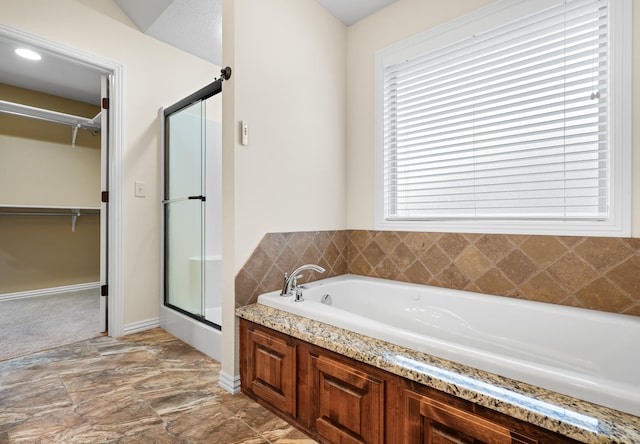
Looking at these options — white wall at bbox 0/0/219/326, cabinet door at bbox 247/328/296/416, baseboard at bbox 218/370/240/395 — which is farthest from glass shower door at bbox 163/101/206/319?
cabinet door at bbox 247/328/296/416

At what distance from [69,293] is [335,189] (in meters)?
3.85

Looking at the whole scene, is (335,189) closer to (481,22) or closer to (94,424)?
(481,22)

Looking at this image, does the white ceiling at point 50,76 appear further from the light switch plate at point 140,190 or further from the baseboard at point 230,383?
the baseboard at point 230,383

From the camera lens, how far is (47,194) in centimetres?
398

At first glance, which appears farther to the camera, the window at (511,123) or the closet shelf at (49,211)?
the closet shelf at (49,211)

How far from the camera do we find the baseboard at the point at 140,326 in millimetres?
2641

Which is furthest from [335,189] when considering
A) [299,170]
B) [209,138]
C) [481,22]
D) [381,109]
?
[481,22]

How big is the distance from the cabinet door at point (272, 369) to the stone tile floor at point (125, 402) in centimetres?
9

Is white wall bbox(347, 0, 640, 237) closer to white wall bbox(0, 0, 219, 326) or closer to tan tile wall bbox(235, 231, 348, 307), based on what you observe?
tan tile wall bbox(235, 231, 348, 307)

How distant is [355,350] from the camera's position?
3.96 feet

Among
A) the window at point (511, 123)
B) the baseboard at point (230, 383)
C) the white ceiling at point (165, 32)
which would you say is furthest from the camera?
the white ceiling at point (165, 32)

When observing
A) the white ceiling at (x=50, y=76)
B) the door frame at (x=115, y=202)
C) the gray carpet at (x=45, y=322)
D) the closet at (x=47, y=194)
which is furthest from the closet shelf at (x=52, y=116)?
the gray carpet at (x=45, y=322)

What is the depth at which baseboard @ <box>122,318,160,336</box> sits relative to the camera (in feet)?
8.66

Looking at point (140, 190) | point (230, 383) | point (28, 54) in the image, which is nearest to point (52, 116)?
point (28, 54)
